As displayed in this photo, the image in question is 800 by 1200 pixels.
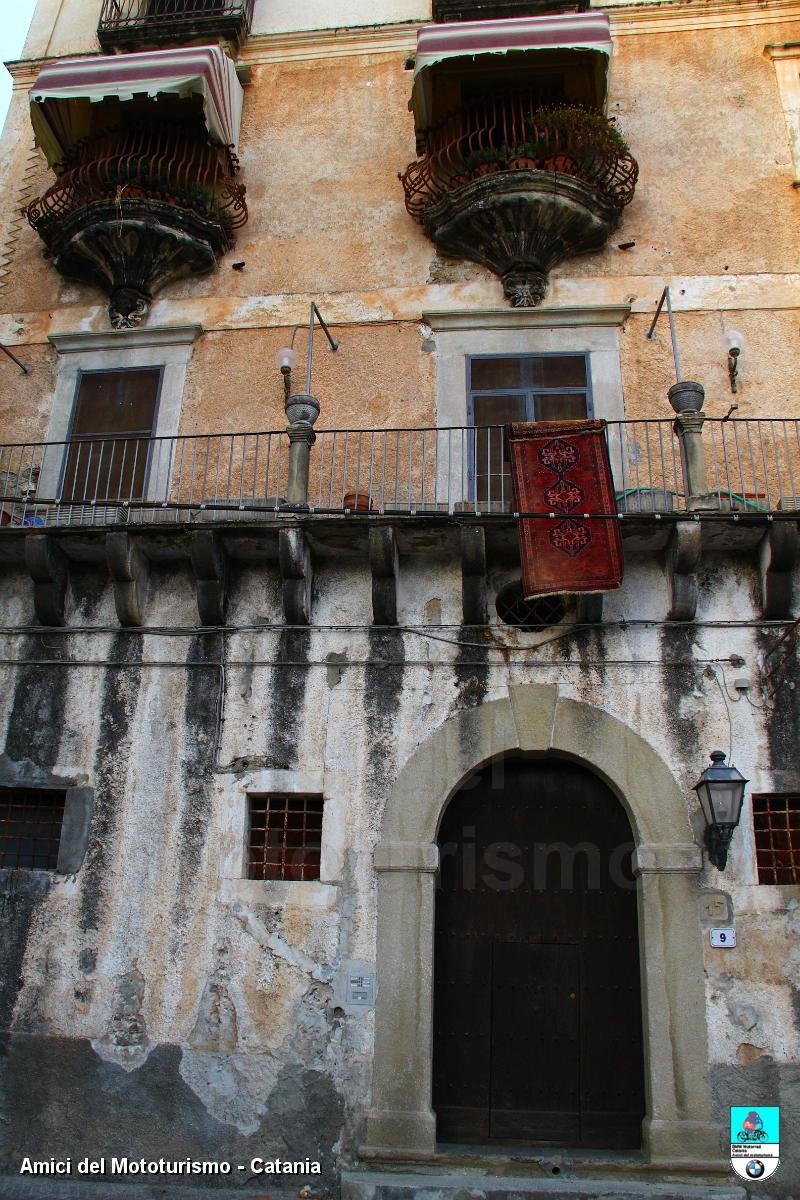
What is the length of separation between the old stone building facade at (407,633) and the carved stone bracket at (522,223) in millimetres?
50

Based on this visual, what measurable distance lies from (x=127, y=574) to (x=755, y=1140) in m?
6.92

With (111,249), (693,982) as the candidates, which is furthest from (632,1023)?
(111,249)

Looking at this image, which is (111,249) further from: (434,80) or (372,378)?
(434,80)

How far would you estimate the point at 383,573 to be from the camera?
8.81 meters

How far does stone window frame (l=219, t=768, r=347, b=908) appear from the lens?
835cm

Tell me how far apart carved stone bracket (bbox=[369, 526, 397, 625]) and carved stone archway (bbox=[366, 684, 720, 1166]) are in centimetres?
114

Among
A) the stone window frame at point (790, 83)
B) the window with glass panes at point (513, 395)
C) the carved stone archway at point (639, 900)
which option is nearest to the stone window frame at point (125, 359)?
the window with glass panes at point (513, 395)

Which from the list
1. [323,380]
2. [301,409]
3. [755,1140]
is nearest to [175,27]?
[323,380]

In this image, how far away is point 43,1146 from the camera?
7.90 metres

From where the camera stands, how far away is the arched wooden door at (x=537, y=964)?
8062 millimetres

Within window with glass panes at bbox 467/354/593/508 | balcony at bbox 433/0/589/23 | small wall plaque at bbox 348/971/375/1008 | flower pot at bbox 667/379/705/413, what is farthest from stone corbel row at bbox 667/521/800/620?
balcony at bbox 433/0/589/23

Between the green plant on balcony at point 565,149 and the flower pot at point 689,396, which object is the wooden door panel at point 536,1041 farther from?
the green plant on balcony at point 565,149

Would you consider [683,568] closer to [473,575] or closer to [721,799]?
[473,575]

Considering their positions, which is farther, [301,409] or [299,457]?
[301,409]
